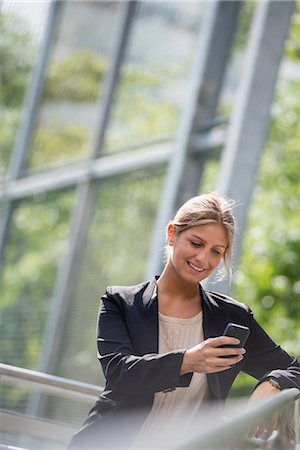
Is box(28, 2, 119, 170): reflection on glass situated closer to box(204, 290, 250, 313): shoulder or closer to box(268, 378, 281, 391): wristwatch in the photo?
box(204, 290, 250, 313): shoulder

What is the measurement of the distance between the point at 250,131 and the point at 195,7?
2410 millimetres

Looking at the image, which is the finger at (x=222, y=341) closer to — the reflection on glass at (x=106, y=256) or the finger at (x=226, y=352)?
the finger at (x=226, y=352)

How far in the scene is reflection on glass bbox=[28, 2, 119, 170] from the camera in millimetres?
11734

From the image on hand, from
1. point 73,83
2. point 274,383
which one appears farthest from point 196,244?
point 73,83

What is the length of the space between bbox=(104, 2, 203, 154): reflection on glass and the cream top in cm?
708

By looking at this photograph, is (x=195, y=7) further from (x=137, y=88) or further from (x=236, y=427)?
(x=236, y=427)

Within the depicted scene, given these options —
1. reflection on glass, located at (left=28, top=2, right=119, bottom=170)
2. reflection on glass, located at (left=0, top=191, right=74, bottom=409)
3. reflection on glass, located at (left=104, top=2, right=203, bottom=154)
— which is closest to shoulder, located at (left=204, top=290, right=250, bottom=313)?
reflection on glass, located at (left=104, top=2, right=203, bottom=154)

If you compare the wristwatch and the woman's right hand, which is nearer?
the woman's right hand

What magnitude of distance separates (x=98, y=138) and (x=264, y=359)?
26.5 feet

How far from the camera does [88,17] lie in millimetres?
11875

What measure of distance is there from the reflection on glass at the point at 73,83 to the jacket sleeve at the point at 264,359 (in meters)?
8.10

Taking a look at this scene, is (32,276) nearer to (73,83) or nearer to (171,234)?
(73,83)

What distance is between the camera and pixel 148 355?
328cm

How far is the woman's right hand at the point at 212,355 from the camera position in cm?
311
